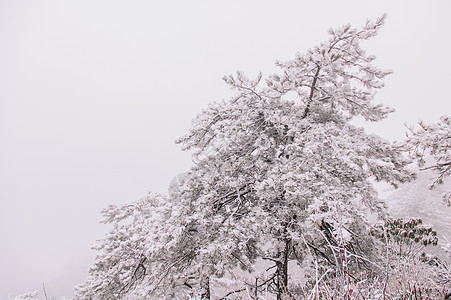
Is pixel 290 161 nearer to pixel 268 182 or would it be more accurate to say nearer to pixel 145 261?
pixel 268 182

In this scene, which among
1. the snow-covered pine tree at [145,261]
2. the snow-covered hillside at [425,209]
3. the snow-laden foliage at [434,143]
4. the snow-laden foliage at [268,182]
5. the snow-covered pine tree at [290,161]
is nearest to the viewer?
the snow-laden foliage at [434,143]

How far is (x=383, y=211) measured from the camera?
508 centimetres

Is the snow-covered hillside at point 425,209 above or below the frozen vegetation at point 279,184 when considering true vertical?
below

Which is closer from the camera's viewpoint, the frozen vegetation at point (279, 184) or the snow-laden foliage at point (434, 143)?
the snow-laden foliage at point (434, 143)

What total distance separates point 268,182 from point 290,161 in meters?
0.80

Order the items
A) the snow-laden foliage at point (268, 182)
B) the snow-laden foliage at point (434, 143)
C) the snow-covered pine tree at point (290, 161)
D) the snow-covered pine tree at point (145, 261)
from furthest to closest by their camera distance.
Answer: the snow-covered pine tree at point (145, 261), the snow-laden foliage at point (268, 182), the snow-covered pine tree at point (290, 161), the snow-laden foliage at point (434, 143)

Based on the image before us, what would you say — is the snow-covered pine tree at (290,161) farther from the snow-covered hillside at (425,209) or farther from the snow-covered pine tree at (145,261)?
the snow-covered hillside at (425,209)

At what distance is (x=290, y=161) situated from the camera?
5.45m

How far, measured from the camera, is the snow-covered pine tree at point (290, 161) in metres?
5.05

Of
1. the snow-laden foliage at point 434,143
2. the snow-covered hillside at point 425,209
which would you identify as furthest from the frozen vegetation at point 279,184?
the snow-covered hillside at point 425,209

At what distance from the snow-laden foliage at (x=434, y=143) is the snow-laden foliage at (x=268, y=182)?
1.23ft

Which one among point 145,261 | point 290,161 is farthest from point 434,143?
point 145,261

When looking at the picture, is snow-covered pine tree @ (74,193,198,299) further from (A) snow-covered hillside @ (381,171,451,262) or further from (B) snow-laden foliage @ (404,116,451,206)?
(A) snow-covered hillside @ (381,171,451,262)

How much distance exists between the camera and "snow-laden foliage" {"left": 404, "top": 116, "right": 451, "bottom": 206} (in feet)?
15.1
